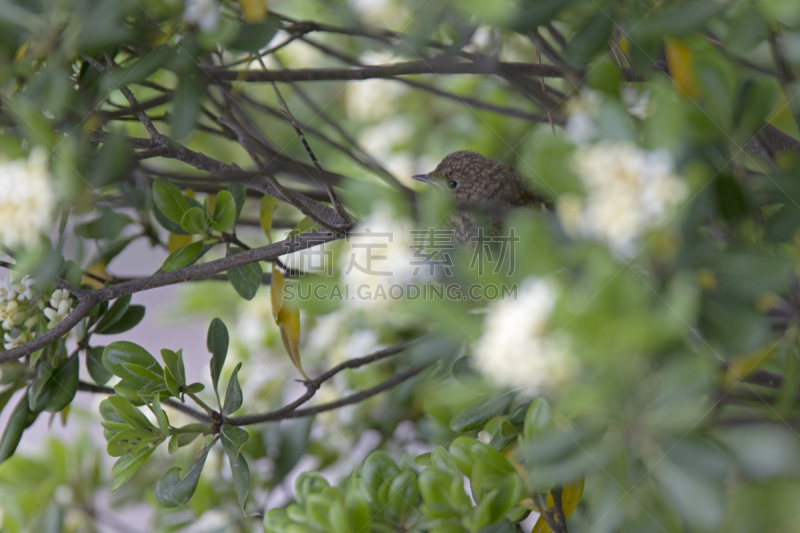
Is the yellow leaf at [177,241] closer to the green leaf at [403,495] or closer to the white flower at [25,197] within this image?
the white flower at [25,197]

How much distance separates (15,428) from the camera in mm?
812

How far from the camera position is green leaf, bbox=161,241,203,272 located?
0.81 metres

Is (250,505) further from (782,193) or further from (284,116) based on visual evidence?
(782,193)

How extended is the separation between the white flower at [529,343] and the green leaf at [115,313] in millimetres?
629

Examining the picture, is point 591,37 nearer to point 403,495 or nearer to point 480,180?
point 403,495

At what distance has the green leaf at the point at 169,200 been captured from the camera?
32.1 inches

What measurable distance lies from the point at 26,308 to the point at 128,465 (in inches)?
10.0

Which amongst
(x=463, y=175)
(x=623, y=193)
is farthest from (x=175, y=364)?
(x=463, y=175)

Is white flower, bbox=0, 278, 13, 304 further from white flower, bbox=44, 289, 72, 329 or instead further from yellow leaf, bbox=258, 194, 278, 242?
yellow leaf, bbox=258, 194, 278, 242

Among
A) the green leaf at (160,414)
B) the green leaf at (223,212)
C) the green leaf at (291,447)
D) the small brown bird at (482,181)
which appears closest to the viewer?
the green leaf at (160,414)

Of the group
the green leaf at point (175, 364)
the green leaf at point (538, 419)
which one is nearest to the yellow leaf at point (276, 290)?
the green leaf at point (175, 364)

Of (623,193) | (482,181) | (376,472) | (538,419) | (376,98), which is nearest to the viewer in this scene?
(623,193)

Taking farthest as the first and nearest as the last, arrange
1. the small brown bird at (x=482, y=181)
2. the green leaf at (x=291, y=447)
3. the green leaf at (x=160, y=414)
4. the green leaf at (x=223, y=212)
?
the small brown bird at (x=482, y=181), the green leaf at (x=291, y=447), the green leaf at (x=223, y=212), the green leaf at (x=160, y=414)

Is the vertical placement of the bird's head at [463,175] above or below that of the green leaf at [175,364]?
above
